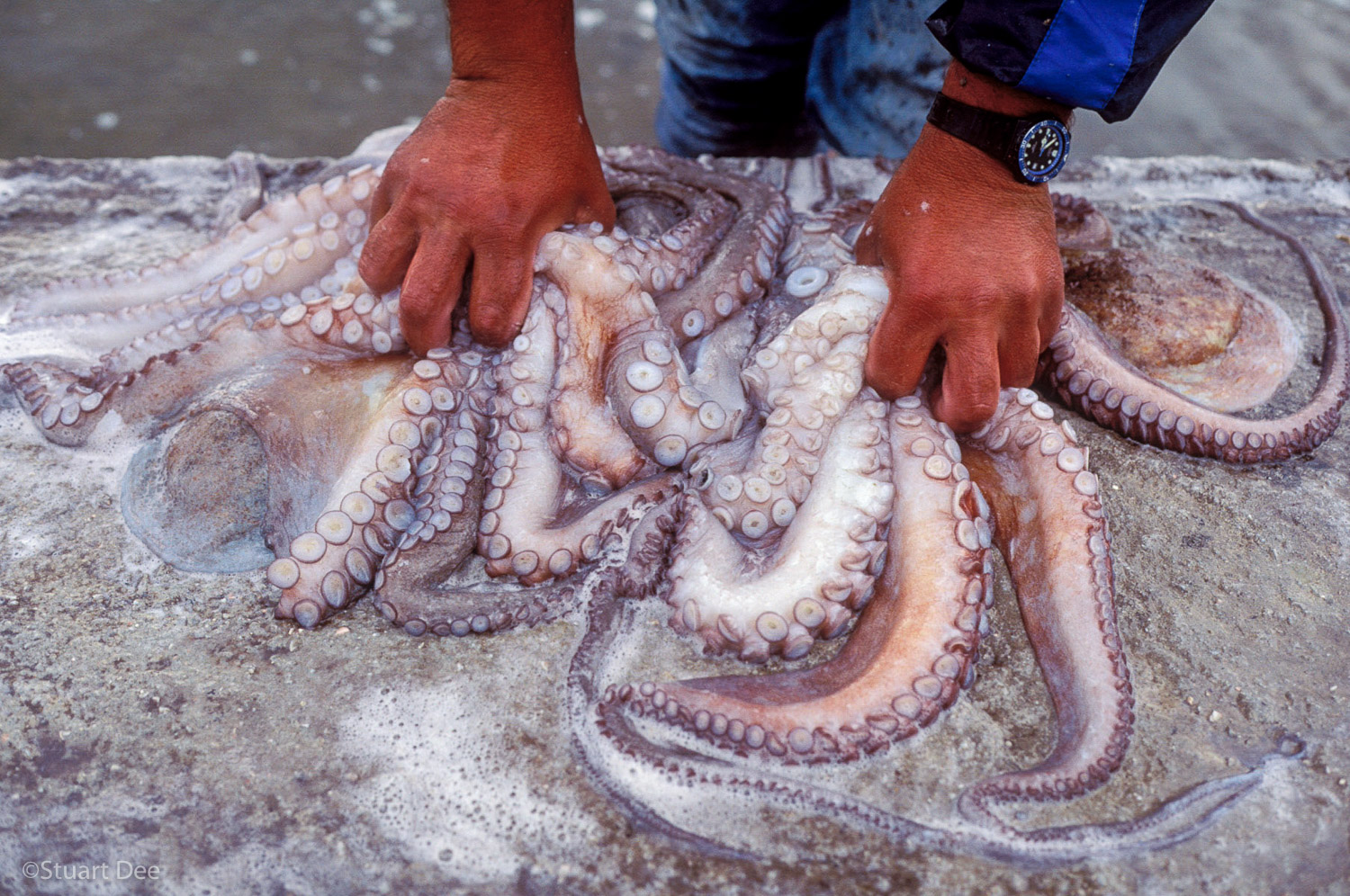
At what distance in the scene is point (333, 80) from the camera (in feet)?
19.9

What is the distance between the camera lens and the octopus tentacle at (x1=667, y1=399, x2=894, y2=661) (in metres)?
1.82

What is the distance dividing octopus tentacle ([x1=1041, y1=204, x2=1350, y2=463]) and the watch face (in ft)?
1.51

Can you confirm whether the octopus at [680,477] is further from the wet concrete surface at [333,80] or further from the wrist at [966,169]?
the wet concrete surface at [333,80]

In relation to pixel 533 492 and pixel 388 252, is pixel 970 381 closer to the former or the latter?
pixel 533 492

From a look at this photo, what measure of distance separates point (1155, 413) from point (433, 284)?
1765mm

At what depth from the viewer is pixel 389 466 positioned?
196cm

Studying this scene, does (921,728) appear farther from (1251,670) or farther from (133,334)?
(133,334)

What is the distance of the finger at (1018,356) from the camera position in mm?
1980

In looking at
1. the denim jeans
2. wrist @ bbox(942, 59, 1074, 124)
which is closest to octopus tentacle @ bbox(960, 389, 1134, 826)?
wrist @ bbox(942, 59, 1074, 124)

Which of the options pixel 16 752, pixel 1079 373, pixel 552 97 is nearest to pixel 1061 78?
pixel 1079 373

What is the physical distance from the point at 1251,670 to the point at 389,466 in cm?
185

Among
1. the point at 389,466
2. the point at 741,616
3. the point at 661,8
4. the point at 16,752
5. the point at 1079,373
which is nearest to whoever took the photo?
the point at 16,752

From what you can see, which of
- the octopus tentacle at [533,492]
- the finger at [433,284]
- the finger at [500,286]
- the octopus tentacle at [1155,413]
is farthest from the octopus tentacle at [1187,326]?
the finger at [433,284]

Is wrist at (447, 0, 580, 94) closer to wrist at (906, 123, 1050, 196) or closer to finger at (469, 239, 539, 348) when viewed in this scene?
finger at (469, 239, 539, 348)
